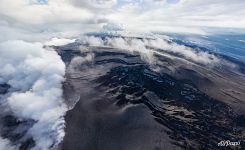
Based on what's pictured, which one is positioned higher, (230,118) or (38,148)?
(38,148)

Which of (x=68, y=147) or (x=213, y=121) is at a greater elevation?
(x=68, y=147)

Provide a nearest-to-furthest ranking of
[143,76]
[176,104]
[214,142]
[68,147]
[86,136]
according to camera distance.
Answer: [68,147]
[86,136]
[214,142]
[176,104]
[143,76]

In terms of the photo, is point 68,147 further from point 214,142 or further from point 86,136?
point 214,142

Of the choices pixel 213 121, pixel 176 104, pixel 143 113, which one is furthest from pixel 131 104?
pixel 213 121

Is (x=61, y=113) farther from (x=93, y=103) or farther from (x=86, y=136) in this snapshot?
(x=86, y=136)

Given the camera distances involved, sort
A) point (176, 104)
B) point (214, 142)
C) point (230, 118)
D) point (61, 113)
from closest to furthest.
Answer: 1. point (214, 142)
2. point (61, 113)
3. point (230, 118)
4. point (176, 104)

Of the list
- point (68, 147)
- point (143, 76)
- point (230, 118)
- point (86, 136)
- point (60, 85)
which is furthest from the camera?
point (143, 76)

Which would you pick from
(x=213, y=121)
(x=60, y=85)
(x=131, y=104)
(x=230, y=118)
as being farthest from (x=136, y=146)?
(x=60, y=85)

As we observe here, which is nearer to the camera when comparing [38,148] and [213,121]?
[38,148]

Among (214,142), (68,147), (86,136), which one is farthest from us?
(214,142)
